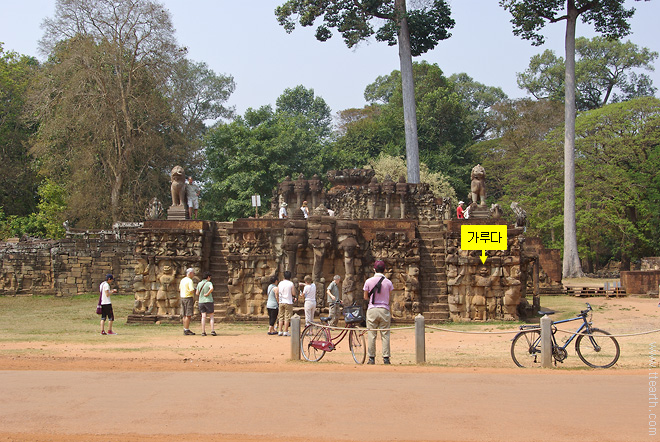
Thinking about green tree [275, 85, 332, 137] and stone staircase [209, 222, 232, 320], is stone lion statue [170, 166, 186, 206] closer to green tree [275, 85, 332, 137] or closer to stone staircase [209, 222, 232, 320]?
stone staircase [209, 222, 232, 320]

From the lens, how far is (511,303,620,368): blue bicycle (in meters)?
9.68

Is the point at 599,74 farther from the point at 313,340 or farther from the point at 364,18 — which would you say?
the point at 313,340

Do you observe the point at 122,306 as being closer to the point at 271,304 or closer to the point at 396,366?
the point at 271,304

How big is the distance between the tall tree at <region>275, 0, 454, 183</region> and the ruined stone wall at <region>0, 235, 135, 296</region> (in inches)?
515

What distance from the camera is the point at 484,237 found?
15648 mm

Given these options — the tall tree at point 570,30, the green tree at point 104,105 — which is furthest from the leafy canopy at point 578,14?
the green tree at point 104,105

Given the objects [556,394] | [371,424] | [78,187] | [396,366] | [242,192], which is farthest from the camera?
[242,192]

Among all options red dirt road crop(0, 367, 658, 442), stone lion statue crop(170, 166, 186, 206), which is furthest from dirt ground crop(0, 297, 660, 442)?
stone lion statue crop(170, 166, 186, 206)

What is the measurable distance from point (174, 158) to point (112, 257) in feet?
30.1

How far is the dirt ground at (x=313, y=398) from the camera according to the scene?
21.9 ft

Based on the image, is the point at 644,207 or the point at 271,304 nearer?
the point at 271,304

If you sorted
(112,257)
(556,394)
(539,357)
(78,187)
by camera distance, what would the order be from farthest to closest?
(78,187) < (112,257) < (539,357) < (556,394)

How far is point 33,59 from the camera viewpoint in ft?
135

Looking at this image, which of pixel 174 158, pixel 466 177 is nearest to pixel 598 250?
pixel 466 177
